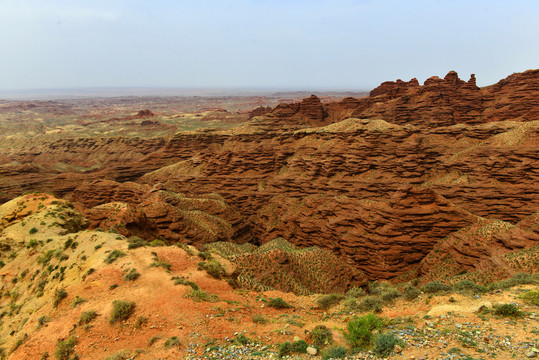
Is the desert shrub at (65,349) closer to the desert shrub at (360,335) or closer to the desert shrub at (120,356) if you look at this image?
the desert shrub at (120,356)

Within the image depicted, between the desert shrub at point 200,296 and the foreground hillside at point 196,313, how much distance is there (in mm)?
105

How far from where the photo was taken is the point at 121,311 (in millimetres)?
11898

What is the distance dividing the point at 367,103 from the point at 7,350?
9767cm

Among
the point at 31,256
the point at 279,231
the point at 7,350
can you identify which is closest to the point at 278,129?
the point at 279,231

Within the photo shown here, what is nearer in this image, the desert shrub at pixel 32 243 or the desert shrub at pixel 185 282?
the desert shrub at pixel 185 282

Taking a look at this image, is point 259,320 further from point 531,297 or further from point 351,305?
point 531,297

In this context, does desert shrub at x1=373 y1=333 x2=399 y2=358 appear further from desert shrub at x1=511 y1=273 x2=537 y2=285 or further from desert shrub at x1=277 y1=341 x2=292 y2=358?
desert shrub at x1=511 y1=273 x2=537 y2=285

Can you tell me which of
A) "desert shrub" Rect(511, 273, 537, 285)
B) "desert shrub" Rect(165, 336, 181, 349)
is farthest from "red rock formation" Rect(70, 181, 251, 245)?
"desert shrub" Rect(511, 273, 537, 285)

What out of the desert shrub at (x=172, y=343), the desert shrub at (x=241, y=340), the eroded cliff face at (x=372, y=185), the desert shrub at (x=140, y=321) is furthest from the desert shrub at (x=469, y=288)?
the desert shrub at (x=140, y=321)

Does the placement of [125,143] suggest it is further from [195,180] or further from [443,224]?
[443,224]

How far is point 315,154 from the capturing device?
49156 mm

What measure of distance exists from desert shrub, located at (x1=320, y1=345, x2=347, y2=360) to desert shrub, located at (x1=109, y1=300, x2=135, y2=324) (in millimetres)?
8253

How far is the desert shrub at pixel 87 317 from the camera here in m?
11.8

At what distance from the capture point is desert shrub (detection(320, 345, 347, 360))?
8.71 metres
